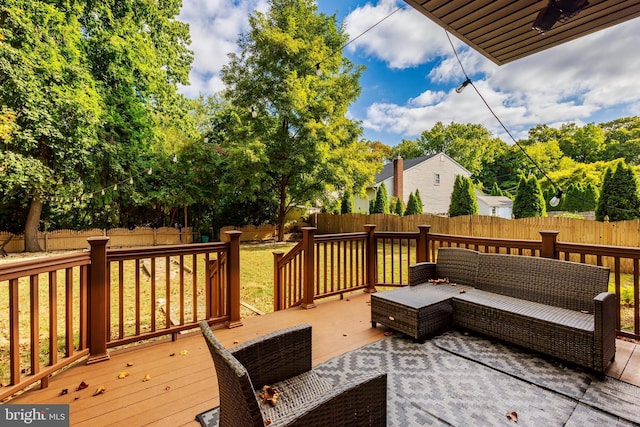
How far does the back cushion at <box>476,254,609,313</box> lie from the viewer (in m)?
2.56

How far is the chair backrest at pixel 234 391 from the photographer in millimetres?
1034

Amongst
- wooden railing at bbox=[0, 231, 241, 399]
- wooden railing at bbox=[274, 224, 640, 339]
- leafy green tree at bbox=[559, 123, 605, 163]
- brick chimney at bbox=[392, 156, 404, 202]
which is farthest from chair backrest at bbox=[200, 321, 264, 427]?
leafy green tree at bbox=[559, 123, 605, 163]

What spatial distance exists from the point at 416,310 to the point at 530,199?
33.9 ft

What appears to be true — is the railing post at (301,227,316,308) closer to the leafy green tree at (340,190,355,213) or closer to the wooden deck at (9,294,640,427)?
the wooden deck at (9,294,640,427)

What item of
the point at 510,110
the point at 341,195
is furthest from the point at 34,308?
the point at 510,110

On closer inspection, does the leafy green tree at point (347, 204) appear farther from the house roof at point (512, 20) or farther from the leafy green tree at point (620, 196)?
the house roof at point (512, 20)

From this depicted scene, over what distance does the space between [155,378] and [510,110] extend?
3576 cm

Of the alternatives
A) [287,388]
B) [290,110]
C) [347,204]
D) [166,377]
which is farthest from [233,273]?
[347,204]

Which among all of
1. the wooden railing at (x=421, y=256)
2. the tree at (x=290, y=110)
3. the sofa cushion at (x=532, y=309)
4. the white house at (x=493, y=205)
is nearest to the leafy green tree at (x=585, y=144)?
the white house at (x=493, y=205)

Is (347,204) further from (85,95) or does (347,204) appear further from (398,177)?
(85,95)

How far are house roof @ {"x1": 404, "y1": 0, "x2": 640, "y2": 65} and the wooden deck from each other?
2913mm

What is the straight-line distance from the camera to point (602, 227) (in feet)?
24.0

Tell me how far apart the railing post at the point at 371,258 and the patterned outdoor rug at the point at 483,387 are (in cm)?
173

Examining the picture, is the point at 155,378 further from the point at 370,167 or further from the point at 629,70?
the point at 629,70
